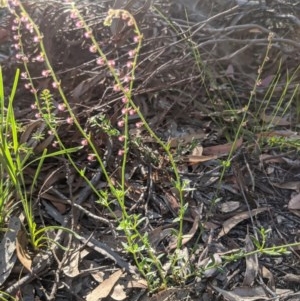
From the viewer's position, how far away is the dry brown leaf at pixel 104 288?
1514 mm

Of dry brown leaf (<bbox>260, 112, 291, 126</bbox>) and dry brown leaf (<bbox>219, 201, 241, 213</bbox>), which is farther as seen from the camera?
dry brown leaf (<bbox>260, 112, 291, 126</bbox>)

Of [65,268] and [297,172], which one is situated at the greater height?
[65,268]

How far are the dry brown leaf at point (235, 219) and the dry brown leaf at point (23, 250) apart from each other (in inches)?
20.3

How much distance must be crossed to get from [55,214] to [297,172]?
754 mm

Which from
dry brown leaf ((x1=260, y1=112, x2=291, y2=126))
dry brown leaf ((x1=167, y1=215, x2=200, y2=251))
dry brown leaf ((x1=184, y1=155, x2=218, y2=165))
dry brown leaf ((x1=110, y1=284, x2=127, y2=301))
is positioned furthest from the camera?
dry brown leaf ((x1=260, y1=112, x2=291, y2=126))

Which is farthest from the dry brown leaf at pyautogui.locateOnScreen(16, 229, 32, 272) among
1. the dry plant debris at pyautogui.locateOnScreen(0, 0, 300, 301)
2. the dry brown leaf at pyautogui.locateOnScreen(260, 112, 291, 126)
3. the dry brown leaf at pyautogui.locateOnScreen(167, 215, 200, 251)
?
the dry brown leaf at pyautogui.locateOnScreen(260, 112, 291, 126)

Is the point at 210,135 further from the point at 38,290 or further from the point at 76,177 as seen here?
the point at 38,290

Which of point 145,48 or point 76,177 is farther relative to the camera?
point 145,48

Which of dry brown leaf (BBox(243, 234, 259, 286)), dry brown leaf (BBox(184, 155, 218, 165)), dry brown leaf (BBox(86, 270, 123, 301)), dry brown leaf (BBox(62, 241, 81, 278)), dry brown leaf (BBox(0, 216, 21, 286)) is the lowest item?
dry brown leaf (BBox(243, 234, 259, 286))

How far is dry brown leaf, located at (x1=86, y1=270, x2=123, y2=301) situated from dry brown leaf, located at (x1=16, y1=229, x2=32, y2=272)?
0.17m

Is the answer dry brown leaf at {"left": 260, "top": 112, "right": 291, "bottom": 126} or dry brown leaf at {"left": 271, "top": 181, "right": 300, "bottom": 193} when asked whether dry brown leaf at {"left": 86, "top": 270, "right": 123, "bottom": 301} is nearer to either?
dry brown leaf at {"left": 271, "top": 181, "right": 300, "bottom": 193}

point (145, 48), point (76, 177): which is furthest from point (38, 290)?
point (145, 48)

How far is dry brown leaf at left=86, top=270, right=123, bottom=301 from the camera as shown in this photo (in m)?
1.51

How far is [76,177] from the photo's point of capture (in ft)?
5.91
